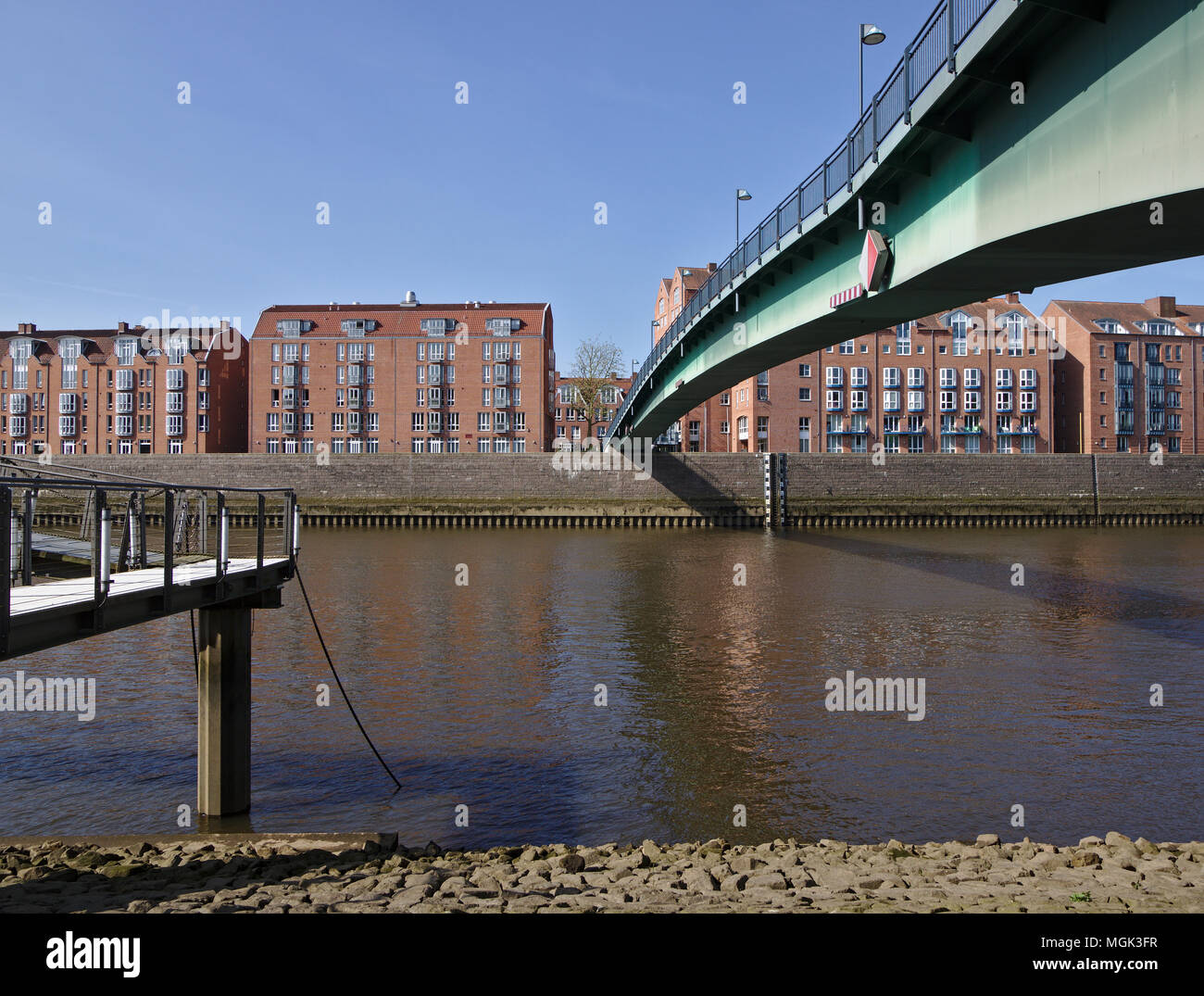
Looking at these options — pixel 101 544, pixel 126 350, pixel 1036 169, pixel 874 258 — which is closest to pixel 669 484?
pixel 874 258

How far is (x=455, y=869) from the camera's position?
7.23 metres

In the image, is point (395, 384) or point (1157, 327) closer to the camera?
point (395, 384)

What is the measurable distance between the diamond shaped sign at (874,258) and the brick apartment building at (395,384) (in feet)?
221

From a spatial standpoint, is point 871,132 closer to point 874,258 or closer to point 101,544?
point 874,258

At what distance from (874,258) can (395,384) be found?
71.6 meters

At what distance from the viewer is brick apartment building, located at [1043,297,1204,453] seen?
86562 millimetres

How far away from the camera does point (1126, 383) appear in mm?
86875

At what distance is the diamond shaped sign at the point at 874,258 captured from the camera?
608 inches

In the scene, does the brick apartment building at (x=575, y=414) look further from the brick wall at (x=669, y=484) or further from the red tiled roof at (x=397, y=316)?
the brick wall at (x=669, y=484)

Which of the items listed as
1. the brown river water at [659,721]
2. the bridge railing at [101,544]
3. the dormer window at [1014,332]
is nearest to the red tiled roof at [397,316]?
the dormer window at [1014,332]

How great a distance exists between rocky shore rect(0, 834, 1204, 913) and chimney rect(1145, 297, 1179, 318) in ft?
332
